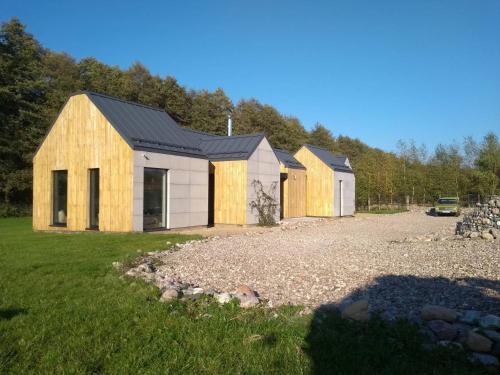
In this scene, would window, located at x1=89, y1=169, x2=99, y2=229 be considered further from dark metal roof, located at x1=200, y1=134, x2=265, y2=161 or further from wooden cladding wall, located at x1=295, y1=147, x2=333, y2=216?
wooden cladding wall, located at x1=295, y1=147, x2=333, y2=216

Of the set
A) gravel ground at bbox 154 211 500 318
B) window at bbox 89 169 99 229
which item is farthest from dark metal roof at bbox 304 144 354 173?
window at bbox 89 169 99 229

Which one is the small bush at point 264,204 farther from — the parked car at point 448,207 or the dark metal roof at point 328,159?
the parked car at point 448,207

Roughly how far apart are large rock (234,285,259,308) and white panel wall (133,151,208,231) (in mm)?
9083

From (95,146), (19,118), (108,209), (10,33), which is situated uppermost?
(10,33)

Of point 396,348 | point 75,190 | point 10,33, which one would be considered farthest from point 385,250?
point 10,33

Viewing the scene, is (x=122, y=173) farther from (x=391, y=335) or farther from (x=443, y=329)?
(x=443, y=329)

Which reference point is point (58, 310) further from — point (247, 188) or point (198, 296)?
point (247, 188)

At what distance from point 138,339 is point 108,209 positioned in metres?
11.1

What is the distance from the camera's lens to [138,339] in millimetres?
4000

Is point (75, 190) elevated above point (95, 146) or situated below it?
below

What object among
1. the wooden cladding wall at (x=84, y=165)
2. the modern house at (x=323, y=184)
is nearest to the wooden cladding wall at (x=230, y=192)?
the wooden cladding wall at (x=84, y=165)

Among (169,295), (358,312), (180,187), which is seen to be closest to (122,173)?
(180,187)

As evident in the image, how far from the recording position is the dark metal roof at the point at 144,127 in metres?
14.4

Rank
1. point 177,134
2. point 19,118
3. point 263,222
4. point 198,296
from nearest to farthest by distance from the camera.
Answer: point 198,296
point 177,134
point 263,222
point 19,118
